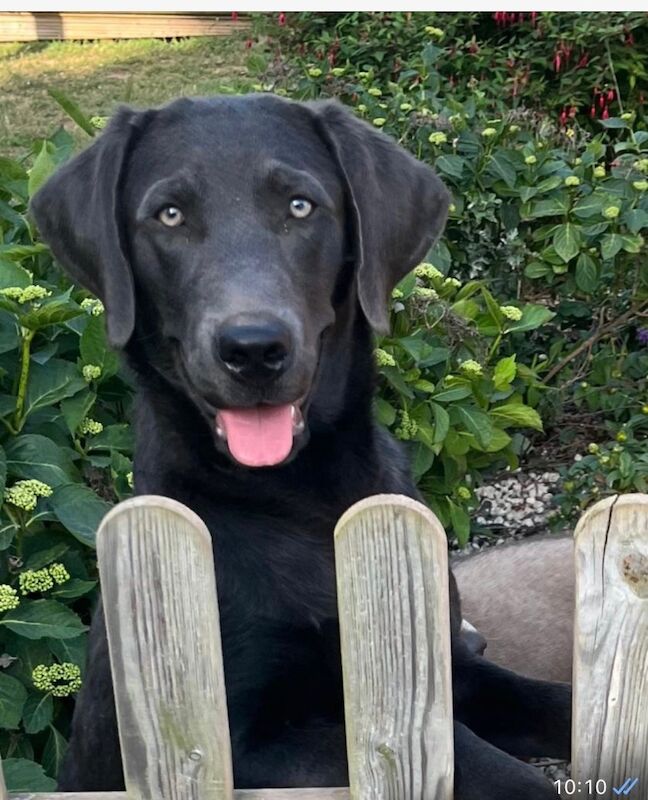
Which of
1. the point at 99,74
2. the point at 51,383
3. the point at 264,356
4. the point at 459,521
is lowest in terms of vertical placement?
the point at 99,74

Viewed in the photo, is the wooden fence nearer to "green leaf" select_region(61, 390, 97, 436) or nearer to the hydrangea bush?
"green leaf" select_region(61, 390, 97, 436)

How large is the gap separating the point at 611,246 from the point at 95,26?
315 inches

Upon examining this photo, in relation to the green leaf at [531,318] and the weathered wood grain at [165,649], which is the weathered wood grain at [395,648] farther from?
the green leaf at [531,318]

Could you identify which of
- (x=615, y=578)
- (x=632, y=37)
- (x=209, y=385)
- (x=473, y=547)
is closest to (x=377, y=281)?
(x=209, y=385)

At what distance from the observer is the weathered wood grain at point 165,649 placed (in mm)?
1743

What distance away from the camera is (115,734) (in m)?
2.40

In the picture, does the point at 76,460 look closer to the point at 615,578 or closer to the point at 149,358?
the point at 149,358

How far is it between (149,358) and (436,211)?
0.74 m

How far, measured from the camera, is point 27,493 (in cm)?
271

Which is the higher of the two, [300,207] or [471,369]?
[300,207]

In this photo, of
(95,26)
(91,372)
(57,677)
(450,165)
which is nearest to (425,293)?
(450,165)

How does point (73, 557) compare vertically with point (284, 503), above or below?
below

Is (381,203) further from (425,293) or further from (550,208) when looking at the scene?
(550,208)

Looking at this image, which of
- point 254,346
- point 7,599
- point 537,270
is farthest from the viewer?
point 537,270
